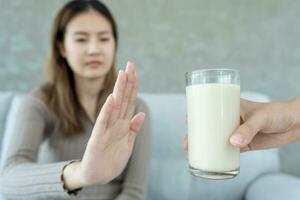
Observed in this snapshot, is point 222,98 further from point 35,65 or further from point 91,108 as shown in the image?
point 35,65

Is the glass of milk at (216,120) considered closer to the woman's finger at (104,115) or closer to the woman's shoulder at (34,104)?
the woman's finger at (104,115)

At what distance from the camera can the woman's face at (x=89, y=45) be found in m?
1.35

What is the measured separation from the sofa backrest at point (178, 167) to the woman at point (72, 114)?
20 cm

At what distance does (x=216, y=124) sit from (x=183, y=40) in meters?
1.29

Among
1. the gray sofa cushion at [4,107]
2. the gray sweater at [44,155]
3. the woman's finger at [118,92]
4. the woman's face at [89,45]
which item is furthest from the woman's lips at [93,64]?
the woman's finger at [118,92]

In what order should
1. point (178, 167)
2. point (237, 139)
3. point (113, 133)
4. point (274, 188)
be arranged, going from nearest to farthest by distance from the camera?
1. point (237, 139)
2. point (113, 133)
3. point (274, 188)
4. point (178, 167)

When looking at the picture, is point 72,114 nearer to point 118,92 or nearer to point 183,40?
point 118,92

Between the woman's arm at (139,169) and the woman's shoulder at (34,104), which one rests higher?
the woman's shoulder at (34,104)

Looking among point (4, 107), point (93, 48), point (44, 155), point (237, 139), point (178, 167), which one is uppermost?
point (93, 48)

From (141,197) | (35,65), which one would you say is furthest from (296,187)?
(35,65)

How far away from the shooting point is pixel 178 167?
152cm

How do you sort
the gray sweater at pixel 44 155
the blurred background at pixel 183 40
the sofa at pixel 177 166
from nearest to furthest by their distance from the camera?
the gray sweater at pixel 44 155 → the sofa at pixel 177 166 → the blurred background at pixel 183 40

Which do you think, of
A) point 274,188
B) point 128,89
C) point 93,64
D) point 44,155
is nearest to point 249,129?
point 128,89

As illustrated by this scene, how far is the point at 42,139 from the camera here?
133cm
